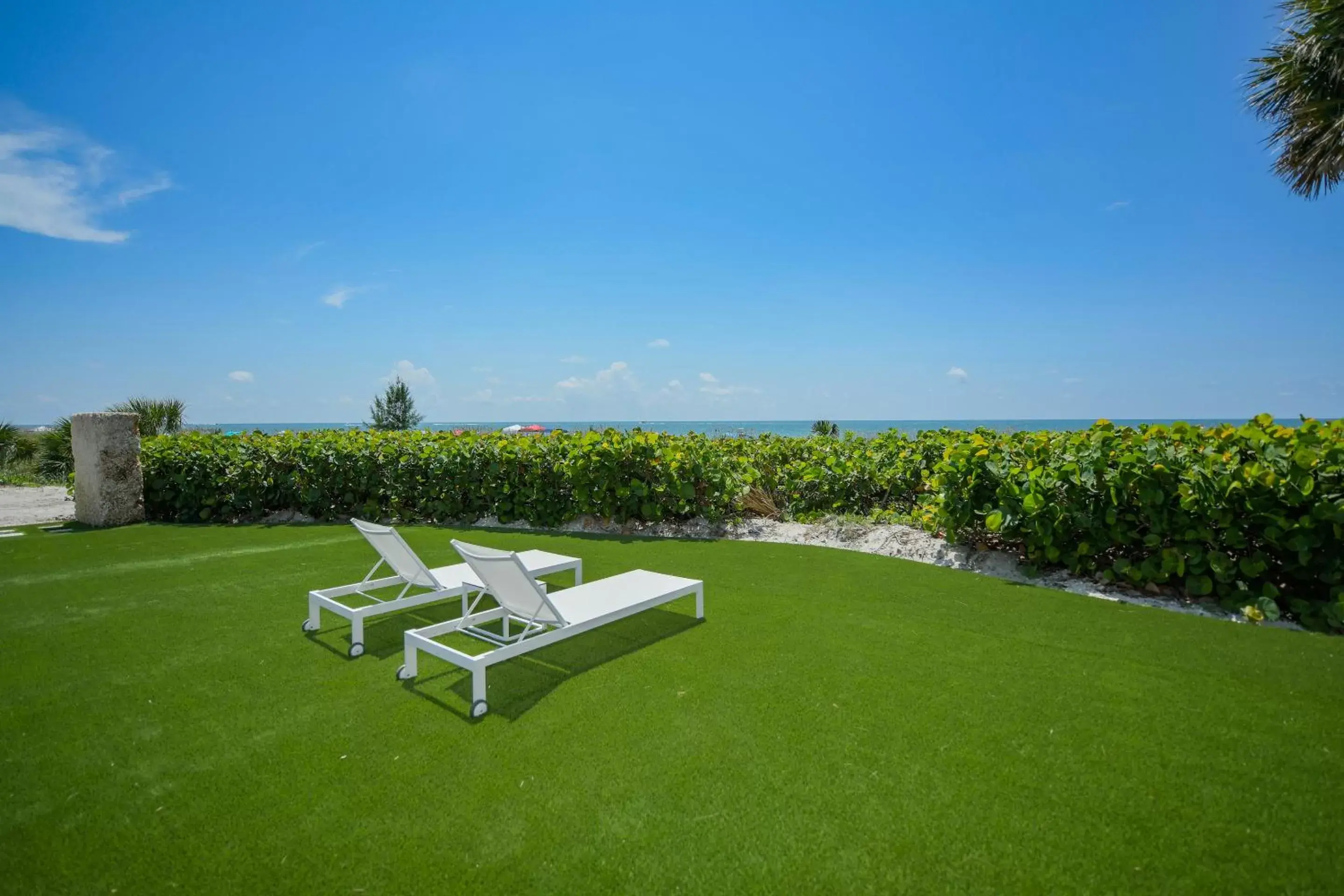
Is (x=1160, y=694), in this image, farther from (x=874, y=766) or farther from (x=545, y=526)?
(x=545, y=526)

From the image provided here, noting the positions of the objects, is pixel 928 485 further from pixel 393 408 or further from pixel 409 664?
pixel 393 408

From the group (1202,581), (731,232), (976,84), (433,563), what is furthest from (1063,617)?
(731,232)

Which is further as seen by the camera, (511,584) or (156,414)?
(156,414)

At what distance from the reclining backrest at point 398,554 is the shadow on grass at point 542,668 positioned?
0.65 metres

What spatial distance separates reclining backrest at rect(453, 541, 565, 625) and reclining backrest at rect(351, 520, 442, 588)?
67cm

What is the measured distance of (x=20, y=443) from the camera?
1798 cm

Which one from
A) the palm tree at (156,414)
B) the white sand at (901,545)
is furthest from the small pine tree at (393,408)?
the white sand at (901,545)

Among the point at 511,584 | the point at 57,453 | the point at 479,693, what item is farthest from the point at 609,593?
the point at 57,453

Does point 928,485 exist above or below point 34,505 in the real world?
above

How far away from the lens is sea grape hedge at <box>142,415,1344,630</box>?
4992 mm

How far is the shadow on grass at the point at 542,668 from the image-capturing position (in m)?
3.63

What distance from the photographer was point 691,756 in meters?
2.98

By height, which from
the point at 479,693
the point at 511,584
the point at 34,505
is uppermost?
the point at 511,584

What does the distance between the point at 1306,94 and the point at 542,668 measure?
1051cm
